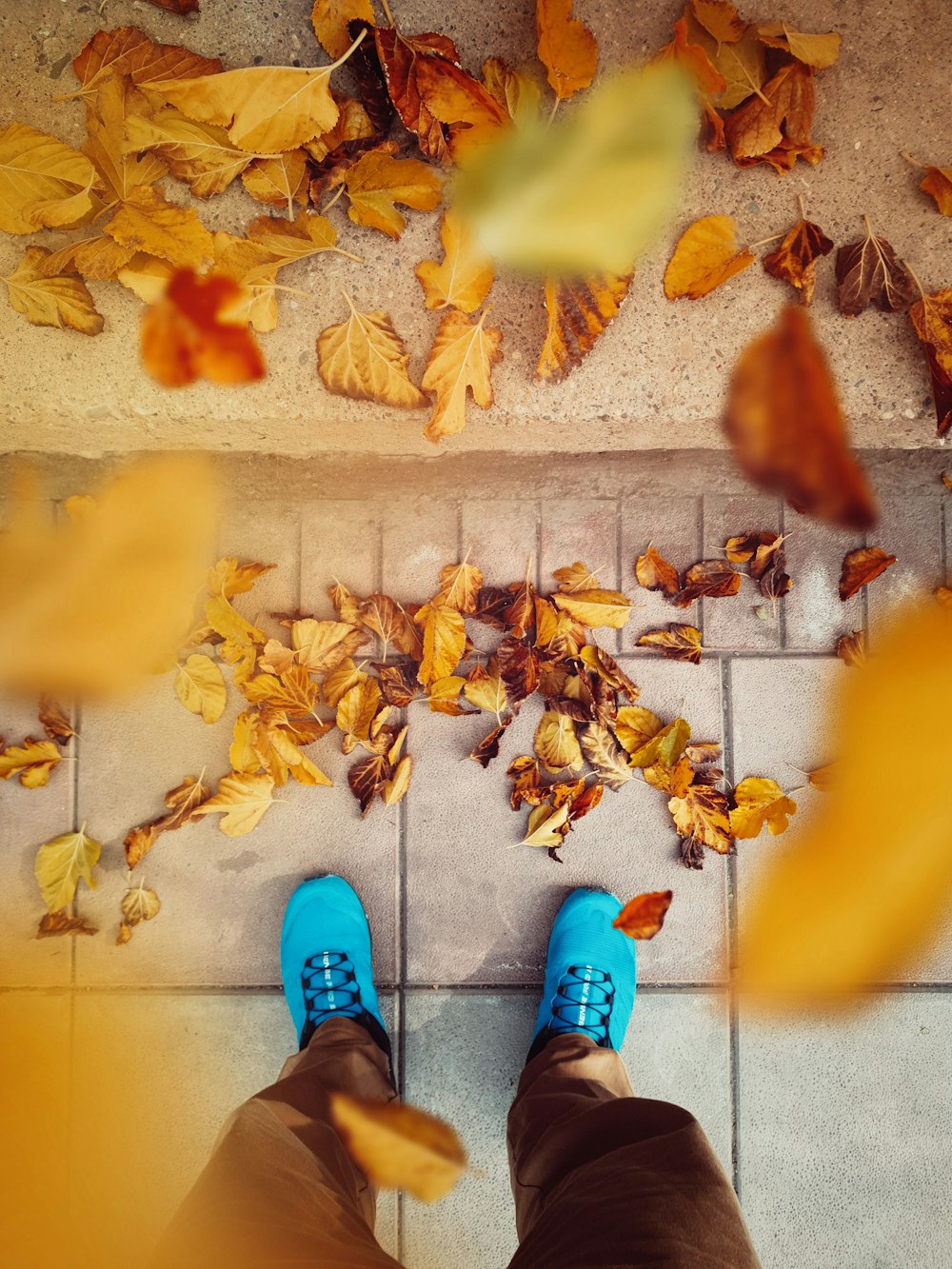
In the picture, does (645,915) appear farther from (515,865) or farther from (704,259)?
(704,259)

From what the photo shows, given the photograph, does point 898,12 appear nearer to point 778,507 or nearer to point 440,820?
point 778,507

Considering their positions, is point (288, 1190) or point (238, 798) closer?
point (288, 1190)

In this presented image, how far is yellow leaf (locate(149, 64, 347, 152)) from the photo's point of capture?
4.07 feet

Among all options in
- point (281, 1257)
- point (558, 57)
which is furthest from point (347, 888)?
point (558, 57)

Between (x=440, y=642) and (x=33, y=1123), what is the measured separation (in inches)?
54.2

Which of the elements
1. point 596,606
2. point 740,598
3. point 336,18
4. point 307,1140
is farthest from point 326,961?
point 336,18

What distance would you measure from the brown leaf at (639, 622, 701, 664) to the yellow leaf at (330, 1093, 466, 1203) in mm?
1100

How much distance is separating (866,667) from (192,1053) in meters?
1.73

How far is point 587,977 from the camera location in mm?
1512

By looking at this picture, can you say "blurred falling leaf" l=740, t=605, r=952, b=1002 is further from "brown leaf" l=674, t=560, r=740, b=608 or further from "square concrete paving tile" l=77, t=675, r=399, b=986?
"square concrete paving tile" l=77, t=675, r=399, b=986

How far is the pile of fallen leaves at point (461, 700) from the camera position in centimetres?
154

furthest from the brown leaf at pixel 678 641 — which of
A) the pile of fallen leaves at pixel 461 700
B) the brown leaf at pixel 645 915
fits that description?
the brown leaf at pixel 645 915

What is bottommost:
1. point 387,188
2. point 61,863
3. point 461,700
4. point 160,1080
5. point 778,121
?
point 160,1080

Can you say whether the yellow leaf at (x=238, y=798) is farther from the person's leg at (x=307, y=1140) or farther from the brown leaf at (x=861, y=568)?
the brown leaf at (x=861, y=568)
